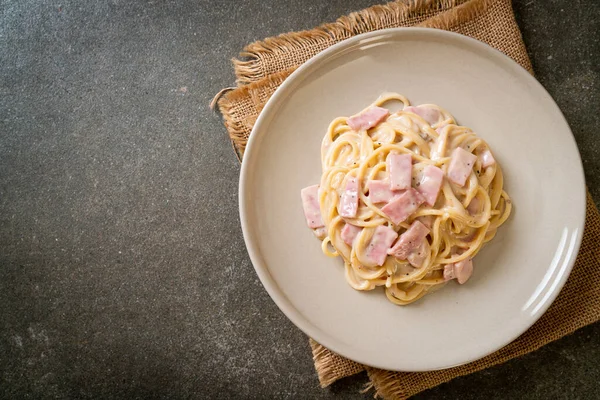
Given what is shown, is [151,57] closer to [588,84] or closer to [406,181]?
[406,181]

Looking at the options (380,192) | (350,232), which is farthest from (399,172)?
(350,232)

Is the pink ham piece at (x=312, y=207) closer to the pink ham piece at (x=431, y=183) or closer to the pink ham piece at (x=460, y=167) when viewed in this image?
the pink ham piece at (x=431, y=183)

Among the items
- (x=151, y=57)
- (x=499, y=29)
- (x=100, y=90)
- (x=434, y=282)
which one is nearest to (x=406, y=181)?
(x=434, y=282)

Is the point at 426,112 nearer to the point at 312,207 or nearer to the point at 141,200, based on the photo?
the point at 312,207

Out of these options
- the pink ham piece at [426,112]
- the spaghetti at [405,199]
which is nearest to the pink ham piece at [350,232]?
the spaghetti at [405,199]

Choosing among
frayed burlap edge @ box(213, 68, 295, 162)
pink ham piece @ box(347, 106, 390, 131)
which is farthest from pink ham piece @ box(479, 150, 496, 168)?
frayed burlap edge @ box(213, 68, 295, 162)

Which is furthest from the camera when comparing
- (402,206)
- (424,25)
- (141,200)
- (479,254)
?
(141,200)
